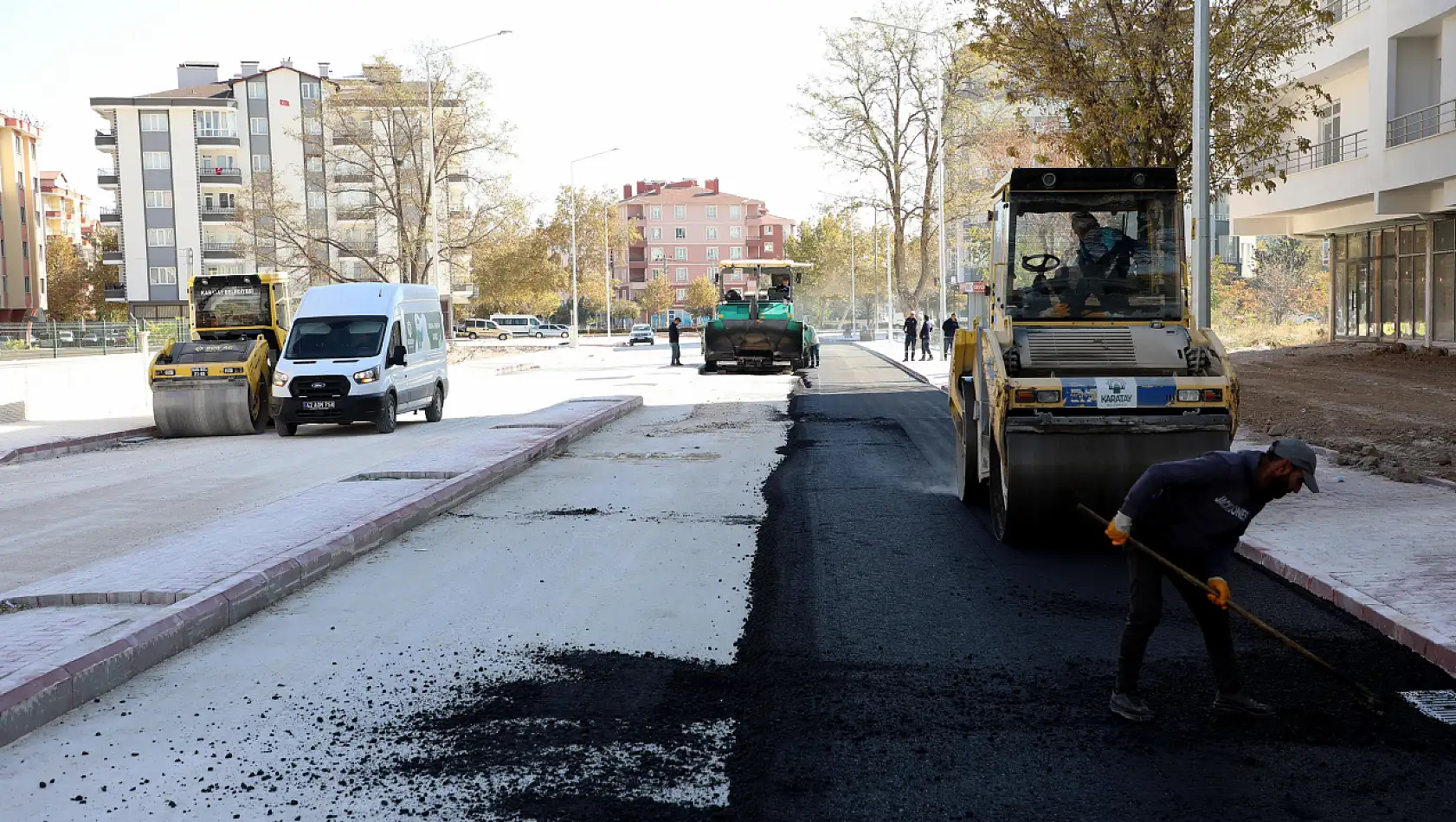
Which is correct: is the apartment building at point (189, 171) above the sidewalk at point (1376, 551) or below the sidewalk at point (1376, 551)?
above

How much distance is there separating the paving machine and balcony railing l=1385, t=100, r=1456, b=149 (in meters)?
15.0

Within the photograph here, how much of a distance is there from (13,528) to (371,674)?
22.9 feet

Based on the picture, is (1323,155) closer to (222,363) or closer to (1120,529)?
(222,363)

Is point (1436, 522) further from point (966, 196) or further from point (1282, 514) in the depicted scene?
point (966, 196)

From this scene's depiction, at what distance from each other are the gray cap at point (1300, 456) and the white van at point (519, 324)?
7784 centimetres

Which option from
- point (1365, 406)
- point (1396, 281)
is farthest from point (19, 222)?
point (1365, 406)

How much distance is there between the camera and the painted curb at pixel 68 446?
60.0 ft

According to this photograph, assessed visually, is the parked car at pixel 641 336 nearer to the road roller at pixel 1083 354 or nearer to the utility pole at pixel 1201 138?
the utility pole at pixel 1201 138

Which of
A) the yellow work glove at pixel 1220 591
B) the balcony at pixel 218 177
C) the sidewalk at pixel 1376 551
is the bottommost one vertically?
the sidewalk at pixel 1376 551

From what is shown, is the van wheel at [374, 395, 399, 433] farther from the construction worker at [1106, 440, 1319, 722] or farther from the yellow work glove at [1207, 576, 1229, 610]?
the yellow work glove at [1207, 576, 1229, 610]

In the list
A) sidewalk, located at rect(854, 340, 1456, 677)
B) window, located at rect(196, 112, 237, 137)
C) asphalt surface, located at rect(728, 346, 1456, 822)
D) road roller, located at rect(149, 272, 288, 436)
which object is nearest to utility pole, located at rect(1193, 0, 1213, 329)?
sidewalk, located at rect(854, 340, 1456, 677)

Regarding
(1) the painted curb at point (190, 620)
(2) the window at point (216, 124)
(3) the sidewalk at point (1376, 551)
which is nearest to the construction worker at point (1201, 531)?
(3) the sidewalk at point (1376, 551)

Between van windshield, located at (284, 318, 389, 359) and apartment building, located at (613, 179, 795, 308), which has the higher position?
apartment building, located at (613, 179, 795, 308)

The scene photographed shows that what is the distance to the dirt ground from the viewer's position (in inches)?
565
